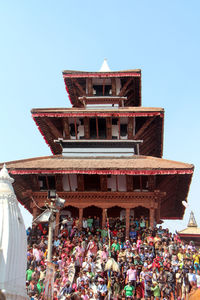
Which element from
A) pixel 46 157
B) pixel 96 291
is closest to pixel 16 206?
pixel 96 291

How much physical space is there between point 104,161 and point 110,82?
7644 mm

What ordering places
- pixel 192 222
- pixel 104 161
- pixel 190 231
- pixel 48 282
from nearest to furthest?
1. pixel 48 282
2. pixel 104 161
3. pixel 190 231
4. pixel 192 222

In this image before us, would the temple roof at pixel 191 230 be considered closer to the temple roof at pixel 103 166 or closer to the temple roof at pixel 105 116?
the temple roof at pixel 105 116

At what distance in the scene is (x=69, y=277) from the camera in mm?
17984

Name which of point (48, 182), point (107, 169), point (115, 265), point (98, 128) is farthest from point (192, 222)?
point (115, 265)

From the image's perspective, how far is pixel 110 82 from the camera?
3144cm

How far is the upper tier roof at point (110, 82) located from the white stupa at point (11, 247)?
19.5 m

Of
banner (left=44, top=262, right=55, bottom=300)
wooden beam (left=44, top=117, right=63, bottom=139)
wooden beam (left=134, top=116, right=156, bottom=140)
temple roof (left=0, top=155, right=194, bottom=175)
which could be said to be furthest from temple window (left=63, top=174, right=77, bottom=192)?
banner (left=44, top=262, right=55, bottom=300)

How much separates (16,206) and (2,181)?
715 mm

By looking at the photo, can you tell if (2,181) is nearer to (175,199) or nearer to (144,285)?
(144,285)

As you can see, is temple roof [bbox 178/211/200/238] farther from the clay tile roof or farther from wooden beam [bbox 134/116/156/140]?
wooden beam [bbox 134/116/156/140]

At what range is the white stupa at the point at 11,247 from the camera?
398 inches

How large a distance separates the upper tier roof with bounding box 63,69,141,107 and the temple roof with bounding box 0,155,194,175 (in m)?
6.45

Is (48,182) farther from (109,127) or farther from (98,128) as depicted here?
(109,127)
